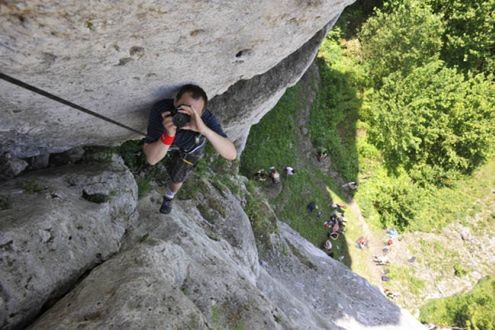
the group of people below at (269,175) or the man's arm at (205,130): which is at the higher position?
the man's arm at (205,130)

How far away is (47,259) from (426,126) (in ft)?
80.4

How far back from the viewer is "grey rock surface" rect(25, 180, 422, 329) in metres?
4.05

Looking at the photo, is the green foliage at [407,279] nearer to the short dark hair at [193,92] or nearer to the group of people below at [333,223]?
the group of people below at [333,223]

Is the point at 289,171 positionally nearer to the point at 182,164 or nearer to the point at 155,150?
the point at 182,164

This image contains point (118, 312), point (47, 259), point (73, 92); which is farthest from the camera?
point (73, 92)

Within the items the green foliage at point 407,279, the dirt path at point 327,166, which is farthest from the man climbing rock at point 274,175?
the green foliage at point 407,279

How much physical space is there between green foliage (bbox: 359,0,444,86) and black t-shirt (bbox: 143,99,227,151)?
20.9 m

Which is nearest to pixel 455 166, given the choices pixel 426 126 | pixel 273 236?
pixel 426 126

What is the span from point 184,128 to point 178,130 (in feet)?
1.43

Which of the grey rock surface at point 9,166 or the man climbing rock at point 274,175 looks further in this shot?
the man climbing rock at point 274,175

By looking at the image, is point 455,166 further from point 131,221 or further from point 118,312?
point 118,312

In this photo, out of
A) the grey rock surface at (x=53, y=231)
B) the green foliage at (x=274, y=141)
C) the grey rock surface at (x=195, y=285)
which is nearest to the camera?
the grey rock surface at (x=195, y=285)

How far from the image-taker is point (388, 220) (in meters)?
24.1

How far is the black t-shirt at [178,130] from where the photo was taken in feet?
18.6
